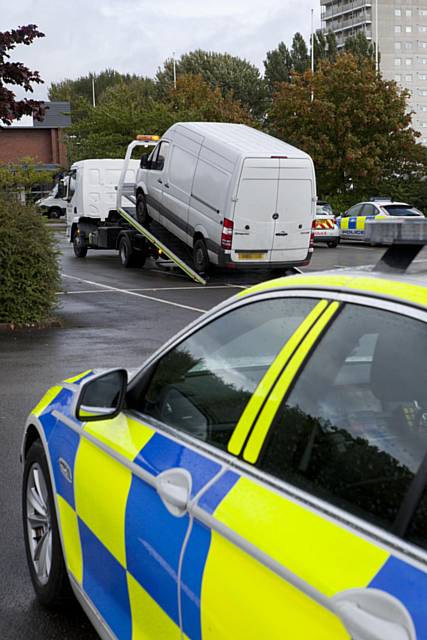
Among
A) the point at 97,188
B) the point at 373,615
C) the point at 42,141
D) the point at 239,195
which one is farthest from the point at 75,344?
the point at 42,141

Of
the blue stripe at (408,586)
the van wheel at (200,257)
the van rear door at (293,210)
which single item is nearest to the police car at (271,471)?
the blue stripe at (408,586)

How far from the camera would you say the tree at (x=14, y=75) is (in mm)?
14266

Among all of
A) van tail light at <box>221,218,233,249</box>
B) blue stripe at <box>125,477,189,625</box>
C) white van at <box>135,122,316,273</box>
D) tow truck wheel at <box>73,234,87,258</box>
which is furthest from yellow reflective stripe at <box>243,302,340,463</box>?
tow truck wheel at <box>73,234,87,258</box>

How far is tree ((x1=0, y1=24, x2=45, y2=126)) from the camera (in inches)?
562

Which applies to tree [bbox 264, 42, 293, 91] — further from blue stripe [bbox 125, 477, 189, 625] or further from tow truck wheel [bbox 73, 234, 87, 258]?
blue stripe [bbox 125, 477, 189, 625]

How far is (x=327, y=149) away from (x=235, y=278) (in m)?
24.3

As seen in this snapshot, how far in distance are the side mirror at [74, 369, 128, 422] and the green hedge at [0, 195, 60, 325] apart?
9.29m

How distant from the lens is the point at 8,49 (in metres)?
14.5

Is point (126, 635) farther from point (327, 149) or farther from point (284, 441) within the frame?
point (327, 149)

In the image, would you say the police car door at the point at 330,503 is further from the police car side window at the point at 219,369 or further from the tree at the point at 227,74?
the tree at the point at 227,74

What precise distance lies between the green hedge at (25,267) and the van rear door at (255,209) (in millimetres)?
6494

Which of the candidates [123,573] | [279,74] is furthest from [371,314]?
[279,74]

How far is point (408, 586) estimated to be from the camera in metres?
1.75

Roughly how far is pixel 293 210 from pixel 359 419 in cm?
1730
